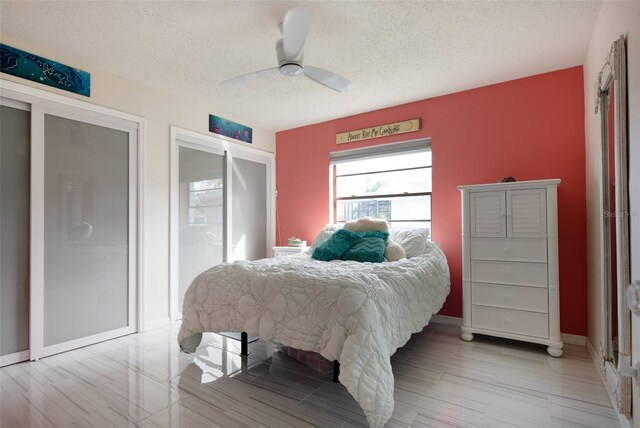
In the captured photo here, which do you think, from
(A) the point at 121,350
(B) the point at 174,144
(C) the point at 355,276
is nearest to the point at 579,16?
(C) the point at 355,276

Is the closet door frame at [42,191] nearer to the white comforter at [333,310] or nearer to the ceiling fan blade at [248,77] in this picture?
the white comforter at [333,310]

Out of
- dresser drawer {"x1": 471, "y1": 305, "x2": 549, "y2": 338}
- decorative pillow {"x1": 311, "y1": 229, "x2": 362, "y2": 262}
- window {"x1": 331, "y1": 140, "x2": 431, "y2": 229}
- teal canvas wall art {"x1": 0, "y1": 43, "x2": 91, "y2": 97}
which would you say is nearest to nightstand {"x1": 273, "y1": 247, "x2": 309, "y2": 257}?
window {"x1": 331, "y1": 140, "x2": 431, "y2": 229}

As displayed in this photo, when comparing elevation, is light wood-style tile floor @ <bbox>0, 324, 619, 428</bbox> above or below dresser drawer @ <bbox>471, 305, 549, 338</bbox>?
below

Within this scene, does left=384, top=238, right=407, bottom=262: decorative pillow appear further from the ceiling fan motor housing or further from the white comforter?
the ceiling fan motor housing

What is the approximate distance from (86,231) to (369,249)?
251 centimetres

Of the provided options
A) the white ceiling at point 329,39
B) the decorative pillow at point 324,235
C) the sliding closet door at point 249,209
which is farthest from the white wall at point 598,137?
the sliding closet door at point 249,209

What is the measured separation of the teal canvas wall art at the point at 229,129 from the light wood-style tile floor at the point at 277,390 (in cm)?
255

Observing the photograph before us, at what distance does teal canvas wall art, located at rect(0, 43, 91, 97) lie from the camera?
240 cm

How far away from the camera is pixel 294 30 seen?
6.53 feet

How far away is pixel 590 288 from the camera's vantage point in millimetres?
2662

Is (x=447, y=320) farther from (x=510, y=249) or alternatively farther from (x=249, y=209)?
(x=249, y=209)

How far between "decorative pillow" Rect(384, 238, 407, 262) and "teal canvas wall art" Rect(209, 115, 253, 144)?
257 cm

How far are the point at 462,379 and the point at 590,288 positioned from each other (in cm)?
149

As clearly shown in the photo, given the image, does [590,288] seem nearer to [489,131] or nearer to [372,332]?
[489,131]
